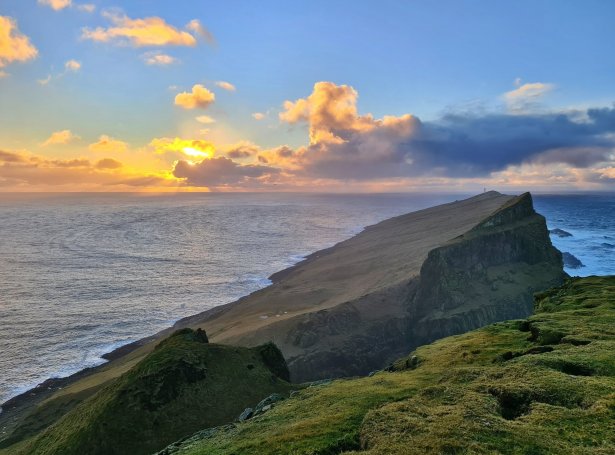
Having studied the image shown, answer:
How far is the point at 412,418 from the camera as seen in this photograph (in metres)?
20.0

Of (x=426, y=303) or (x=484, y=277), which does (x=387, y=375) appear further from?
(x=484, y=277)

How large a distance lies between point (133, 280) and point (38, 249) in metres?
70.4

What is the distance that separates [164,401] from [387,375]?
21.5m

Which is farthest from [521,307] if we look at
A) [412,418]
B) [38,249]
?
[38,249]

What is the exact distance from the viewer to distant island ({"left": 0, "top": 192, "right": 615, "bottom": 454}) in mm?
19328

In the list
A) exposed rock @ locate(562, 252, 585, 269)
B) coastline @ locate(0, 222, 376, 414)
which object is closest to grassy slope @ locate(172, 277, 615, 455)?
coastline @ locate(0, 222, 376, 414)

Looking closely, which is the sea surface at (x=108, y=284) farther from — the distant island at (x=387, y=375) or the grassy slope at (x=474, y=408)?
the grassy slope at (x=474, y=408)

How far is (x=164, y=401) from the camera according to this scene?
3747 centimetres

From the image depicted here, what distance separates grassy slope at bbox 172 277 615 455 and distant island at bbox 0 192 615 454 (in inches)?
3.8

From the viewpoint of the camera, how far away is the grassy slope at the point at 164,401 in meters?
34.2

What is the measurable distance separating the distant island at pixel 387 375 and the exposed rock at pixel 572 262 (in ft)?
139

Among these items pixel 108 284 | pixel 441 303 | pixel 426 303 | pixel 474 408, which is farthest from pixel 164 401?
pixel 108 284

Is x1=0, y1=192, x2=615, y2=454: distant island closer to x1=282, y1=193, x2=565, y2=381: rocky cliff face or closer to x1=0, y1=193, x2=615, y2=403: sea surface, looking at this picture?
x1=282, y1=193, x2=565, y2=381: rocky cliff face

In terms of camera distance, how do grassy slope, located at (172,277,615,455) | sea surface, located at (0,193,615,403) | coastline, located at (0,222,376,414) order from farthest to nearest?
sea surface, located at (0,193,615,403) < coastline, located at (0,222,376,414) < grassy slope, located at (172,277,615,455)
